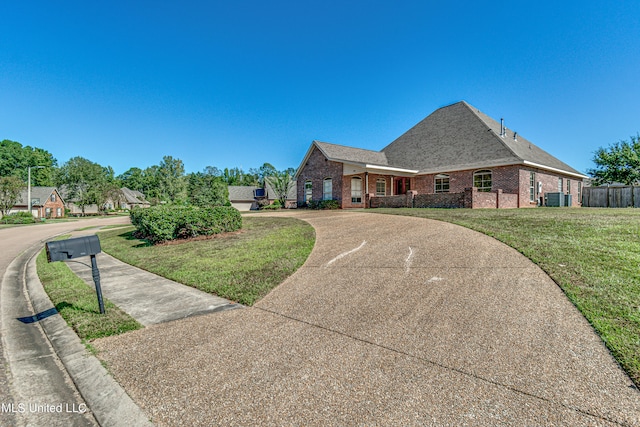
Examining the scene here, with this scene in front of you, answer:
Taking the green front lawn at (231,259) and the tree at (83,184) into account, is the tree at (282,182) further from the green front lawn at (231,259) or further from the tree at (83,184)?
the tree at (83,184)

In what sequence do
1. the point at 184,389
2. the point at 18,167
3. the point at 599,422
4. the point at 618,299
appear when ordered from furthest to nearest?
the point at 18,167 < the point at 618,299 < the point at 184,389 < the point at 599,422

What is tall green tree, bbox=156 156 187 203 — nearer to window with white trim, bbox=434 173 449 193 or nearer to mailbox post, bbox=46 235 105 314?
mailbox post, bbox=46 235 105 314

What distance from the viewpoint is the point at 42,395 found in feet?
8.59

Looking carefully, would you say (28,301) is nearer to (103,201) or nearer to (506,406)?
(506,406)

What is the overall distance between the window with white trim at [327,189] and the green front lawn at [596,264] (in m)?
14.7

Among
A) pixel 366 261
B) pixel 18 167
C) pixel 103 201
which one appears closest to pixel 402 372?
pixel 366 261

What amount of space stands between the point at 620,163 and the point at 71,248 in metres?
44.4

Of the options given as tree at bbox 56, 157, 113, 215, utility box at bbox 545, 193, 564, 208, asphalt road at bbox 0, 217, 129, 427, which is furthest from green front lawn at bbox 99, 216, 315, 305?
tree at bbox 56, 157, 113, 215

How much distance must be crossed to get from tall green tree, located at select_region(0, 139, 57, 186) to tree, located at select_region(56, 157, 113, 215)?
1251 cm

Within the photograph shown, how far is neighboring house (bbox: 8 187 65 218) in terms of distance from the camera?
45562 millimetres

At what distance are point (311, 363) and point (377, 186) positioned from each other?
21.0 meters

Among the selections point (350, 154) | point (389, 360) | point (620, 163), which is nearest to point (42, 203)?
point (350, 154)

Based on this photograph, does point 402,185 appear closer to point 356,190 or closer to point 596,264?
point 356,190

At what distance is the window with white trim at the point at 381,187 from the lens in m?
23.2
